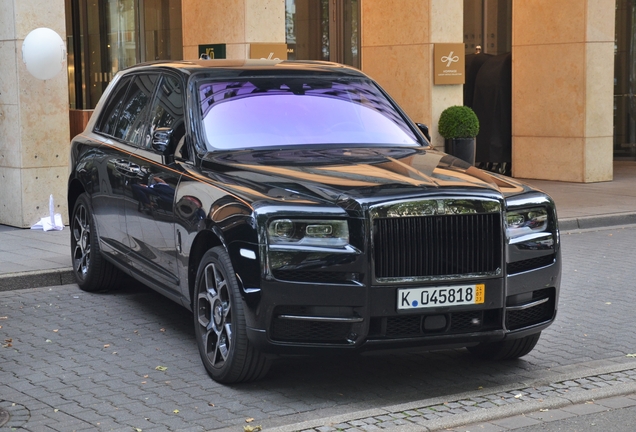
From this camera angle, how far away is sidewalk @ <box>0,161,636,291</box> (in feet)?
30.8

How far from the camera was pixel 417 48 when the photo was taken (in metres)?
17.2

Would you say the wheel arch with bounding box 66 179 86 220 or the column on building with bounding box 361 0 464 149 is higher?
the column on building with bounding box 361 0 464 149

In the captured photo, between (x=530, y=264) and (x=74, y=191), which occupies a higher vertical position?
(x=74, y=191)

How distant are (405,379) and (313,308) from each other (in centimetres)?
101

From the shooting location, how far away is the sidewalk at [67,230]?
9.39 meters

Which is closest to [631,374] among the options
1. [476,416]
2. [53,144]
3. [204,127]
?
[476,416]

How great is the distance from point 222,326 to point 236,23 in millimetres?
9451

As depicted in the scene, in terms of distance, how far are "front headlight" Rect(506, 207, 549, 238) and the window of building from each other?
14.4m

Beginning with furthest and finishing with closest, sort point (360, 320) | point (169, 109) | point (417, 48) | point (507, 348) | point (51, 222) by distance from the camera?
point (417, 48)
point (51, 222)
point (169, 109)
point (507, 348)
point (360, 320)

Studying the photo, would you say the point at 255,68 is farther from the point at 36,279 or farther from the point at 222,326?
the point at 36,279

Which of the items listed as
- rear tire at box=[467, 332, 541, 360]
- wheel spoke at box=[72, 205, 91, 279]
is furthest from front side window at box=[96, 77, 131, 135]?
rear tire at box=[467, 332, 541, 360]

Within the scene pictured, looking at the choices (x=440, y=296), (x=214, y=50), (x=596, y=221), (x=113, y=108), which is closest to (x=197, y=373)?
(x=440, y=296)

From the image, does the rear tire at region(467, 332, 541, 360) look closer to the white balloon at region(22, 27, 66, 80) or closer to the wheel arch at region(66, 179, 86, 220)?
the wheel arch at region(66, 179, 86, 220)

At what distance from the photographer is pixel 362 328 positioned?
5.57 meters
